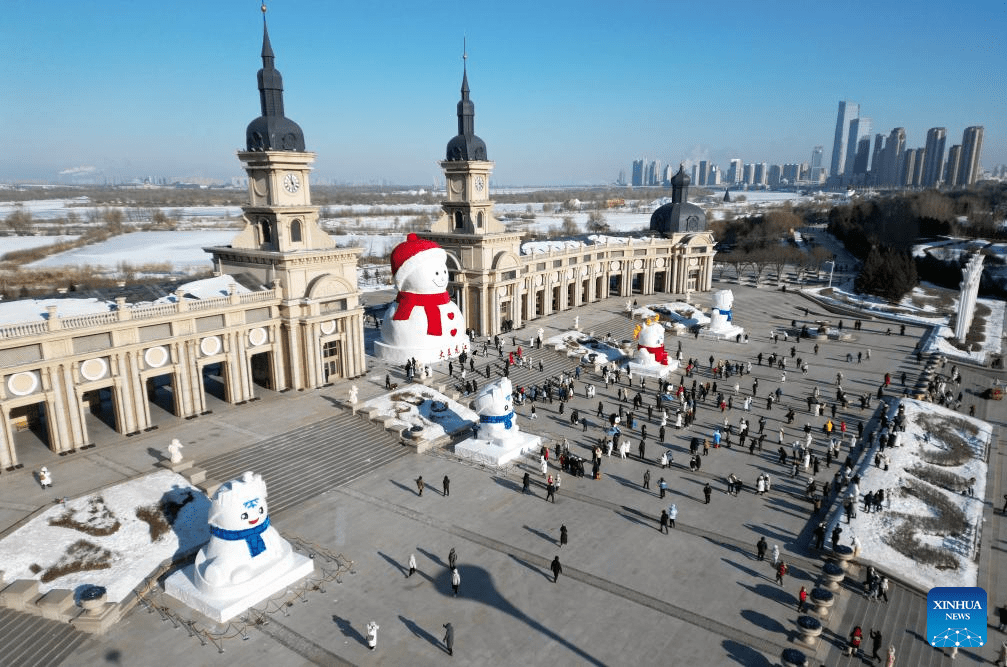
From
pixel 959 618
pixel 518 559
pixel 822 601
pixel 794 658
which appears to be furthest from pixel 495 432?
pixel 959 618

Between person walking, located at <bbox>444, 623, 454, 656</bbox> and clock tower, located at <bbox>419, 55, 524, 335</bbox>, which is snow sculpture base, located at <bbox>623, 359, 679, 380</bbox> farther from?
person walking, located at <bbox>444, 623, 454, 656</bbox>

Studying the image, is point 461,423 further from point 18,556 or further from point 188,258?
point 188,258

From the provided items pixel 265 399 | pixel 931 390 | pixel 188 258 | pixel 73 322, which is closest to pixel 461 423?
pixel 265 399

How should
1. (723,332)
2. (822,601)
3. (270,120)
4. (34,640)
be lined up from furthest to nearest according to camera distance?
(723,332) → (270,120) → (822,601) → (34,640)

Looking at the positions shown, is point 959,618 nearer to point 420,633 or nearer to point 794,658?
point 794,658

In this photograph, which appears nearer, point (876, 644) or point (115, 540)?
point (876, 644)

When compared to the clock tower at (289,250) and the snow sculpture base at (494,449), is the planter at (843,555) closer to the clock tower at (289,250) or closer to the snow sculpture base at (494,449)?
the snow sculpture base at (494,449)

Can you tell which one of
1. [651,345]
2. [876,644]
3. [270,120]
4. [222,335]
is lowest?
[876,644]
